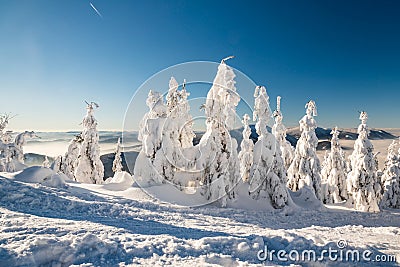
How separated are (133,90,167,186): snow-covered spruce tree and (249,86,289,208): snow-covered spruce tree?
25.5ft

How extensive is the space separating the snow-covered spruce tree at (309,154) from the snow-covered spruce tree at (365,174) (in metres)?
3.71

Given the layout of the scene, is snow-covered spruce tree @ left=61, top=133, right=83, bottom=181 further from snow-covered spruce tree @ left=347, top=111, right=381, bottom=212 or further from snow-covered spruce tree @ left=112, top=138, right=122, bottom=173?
snow-covered spruce tree @ left=347, top=111, right=381, bottom=212

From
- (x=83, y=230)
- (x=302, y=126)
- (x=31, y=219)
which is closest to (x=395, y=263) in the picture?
(x=83, y=230)

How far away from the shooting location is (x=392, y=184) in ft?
83.9

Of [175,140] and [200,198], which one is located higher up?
[175,140]

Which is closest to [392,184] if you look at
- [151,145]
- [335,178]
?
[335,178]

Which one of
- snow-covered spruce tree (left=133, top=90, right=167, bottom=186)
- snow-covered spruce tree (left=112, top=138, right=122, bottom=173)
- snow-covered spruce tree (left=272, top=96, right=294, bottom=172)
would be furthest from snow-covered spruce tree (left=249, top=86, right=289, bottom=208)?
snow-covered spruce tree (left=112, top=138, right=122, bottom=173)

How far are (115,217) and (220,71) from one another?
14026mm

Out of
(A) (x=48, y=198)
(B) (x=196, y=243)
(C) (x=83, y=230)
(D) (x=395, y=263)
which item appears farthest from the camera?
(A) (x=48, y=198)

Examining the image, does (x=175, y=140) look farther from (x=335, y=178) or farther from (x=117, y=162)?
(x=335, y=178)

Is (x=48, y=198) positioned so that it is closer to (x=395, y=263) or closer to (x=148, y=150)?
(x=148, y=150)

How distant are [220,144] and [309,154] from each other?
1165 centimetres

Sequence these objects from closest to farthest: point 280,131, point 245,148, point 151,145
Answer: point 151,145 < point 245,148 < point 280,131

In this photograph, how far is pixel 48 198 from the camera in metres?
10.7
